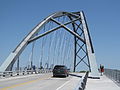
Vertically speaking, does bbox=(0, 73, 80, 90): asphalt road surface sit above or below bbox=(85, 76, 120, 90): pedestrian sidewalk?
above

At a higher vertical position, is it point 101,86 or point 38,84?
point 38,84

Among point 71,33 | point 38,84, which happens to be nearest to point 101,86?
point 38,84

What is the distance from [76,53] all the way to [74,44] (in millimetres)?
2132

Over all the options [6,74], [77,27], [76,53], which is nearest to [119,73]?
[6,74]

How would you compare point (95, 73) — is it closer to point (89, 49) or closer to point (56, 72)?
point (56, 72)

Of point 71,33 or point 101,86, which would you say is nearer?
point 101,86

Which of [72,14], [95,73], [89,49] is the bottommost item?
[95,73]

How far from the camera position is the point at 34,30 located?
46.3 m

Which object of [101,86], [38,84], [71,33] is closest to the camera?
[101,86]

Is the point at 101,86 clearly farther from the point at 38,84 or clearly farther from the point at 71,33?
the point at 71,33

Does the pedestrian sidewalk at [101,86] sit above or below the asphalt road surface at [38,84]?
below

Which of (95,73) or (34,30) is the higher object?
(34,30)

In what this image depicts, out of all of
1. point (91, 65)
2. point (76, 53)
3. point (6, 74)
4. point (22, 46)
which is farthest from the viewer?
point (76, 53)

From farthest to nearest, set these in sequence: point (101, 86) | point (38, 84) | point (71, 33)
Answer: point (71, 33) < point (38, 84) < point (101, 86)
